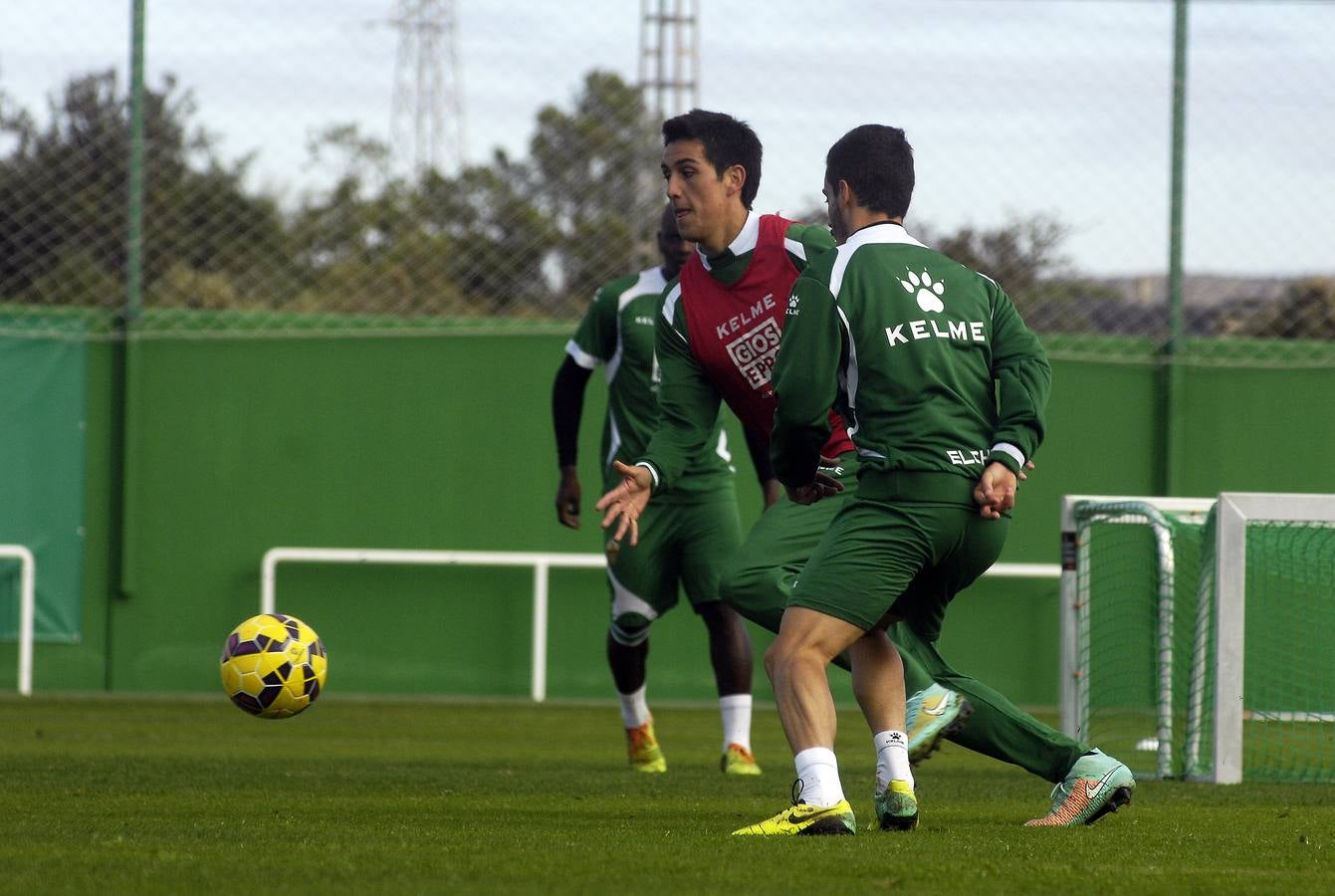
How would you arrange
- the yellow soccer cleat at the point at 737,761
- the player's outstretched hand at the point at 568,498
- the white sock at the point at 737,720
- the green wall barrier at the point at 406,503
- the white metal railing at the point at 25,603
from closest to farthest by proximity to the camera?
1. the yellow soccer cleat at the point at 737,761
2. the white sock at the point at 737,720
3. the player's outstretched hand at the point at 568,498
4. the white metal railing at the point at 25,603
5. the green wall barrier at the point at 406,503

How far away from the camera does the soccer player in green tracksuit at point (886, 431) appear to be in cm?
509

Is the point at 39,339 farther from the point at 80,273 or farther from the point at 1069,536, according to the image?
the point at 1069,536

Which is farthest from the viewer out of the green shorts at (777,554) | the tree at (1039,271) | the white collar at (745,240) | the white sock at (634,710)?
the tree at (1039,271)

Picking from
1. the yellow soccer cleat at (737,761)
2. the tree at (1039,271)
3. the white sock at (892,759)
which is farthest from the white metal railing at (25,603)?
the white sock at (892,759)

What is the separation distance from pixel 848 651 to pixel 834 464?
2.15 feet

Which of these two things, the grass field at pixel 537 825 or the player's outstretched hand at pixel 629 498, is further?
the player's outstretched hand at pixel 629 498

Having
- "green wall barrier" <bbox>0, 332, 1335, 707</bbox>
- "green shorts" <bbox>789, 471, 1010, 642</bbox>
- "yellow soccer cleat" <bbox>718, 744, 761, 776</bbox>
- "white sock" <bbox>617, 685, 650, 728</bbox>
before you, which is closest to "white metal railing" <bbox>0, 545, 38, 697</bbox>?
"green wall barrier" <bbox>0, 332, 1335, 707</bbox>

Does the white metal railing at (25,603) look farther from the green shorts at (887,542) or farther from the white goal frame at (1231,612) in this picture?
the green shorts at (887,542)

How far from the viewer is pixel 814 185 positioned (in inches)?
524

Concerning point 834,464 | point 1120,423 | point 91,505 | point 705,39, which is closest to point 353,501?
point 91,505

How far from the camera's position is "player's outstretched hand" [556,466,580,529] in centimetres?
850

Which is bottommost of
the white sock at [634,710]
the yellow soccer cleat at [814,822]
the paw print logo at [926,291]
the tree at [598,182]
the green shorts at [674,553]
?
the white sock at [634,710]

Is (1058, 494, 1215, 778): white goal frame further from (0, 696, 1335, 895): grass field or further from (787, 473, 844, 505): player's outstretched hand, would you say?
(787, 473, 844, 505): player's outstretched hand

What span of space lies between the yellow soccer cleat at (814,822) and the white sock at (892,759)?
283mm
